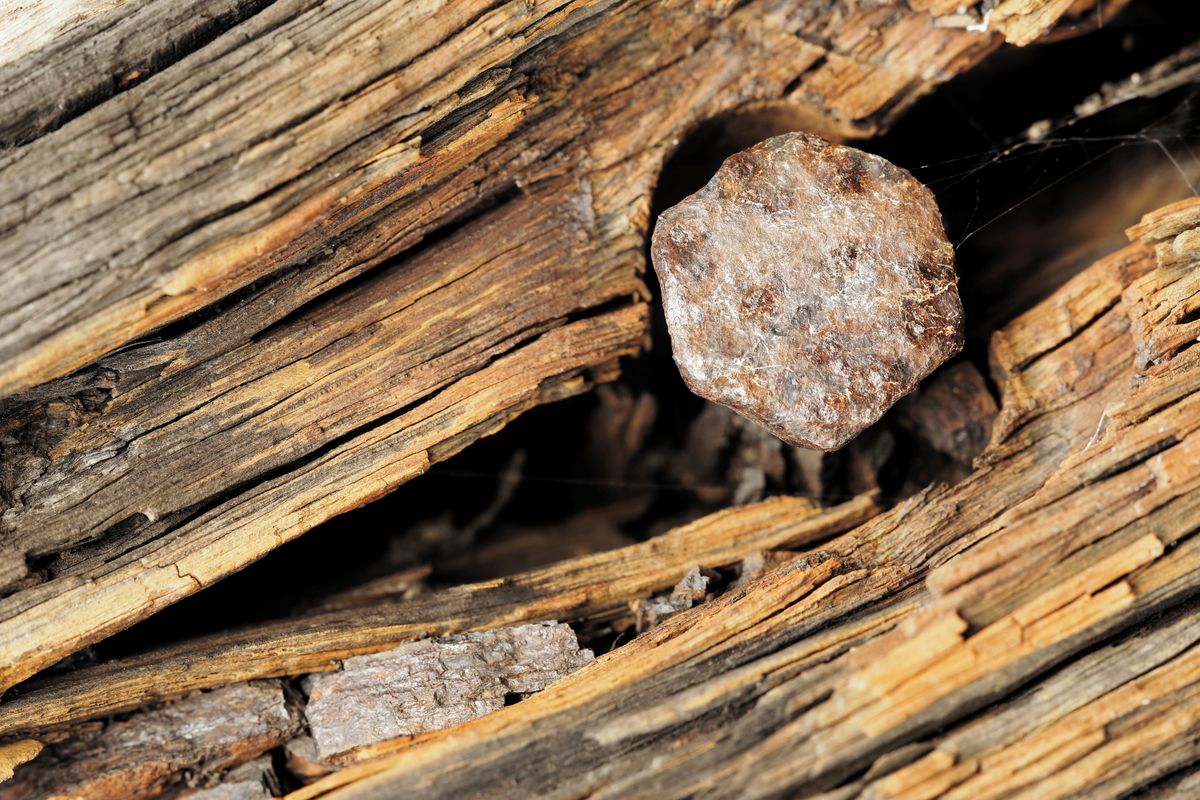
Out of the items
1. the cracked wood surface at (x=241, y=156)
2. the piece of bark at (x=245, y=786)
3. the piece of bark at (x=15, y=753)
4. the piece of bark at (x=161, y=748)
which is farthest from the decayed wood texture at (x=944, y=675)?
the cracked wood surface at (x=241, y=156)

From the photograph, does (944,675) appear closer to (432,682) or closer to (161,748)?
(432,682)

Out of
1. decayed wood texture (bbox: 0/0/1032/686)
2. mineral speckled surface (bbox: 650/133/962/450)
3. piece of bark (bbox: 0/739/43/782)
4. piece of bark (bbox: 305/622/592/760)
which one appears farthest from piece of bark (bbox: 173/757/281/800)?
mineral speckled surface (bbox: 650/133/962/450)

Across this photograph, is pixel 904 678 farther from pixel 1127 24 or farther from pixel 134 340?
pixel 1127 24

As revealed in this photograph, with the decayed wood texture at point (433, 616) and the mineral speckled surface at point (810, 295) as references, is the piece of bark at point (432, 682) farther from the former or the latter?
the mineral speckled surface at point (810, 295)

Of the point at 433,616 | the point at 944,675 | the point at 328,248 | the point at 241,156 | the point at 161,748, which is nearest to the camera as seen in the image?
the point at 944,675

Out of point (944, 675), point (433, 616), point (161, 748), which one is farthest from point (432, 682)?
point (944, 675)

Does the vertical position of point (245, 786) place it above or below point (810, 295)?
below

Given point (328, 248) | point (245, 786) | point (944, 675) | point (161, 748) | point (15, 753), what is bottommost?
point (944, 675)
